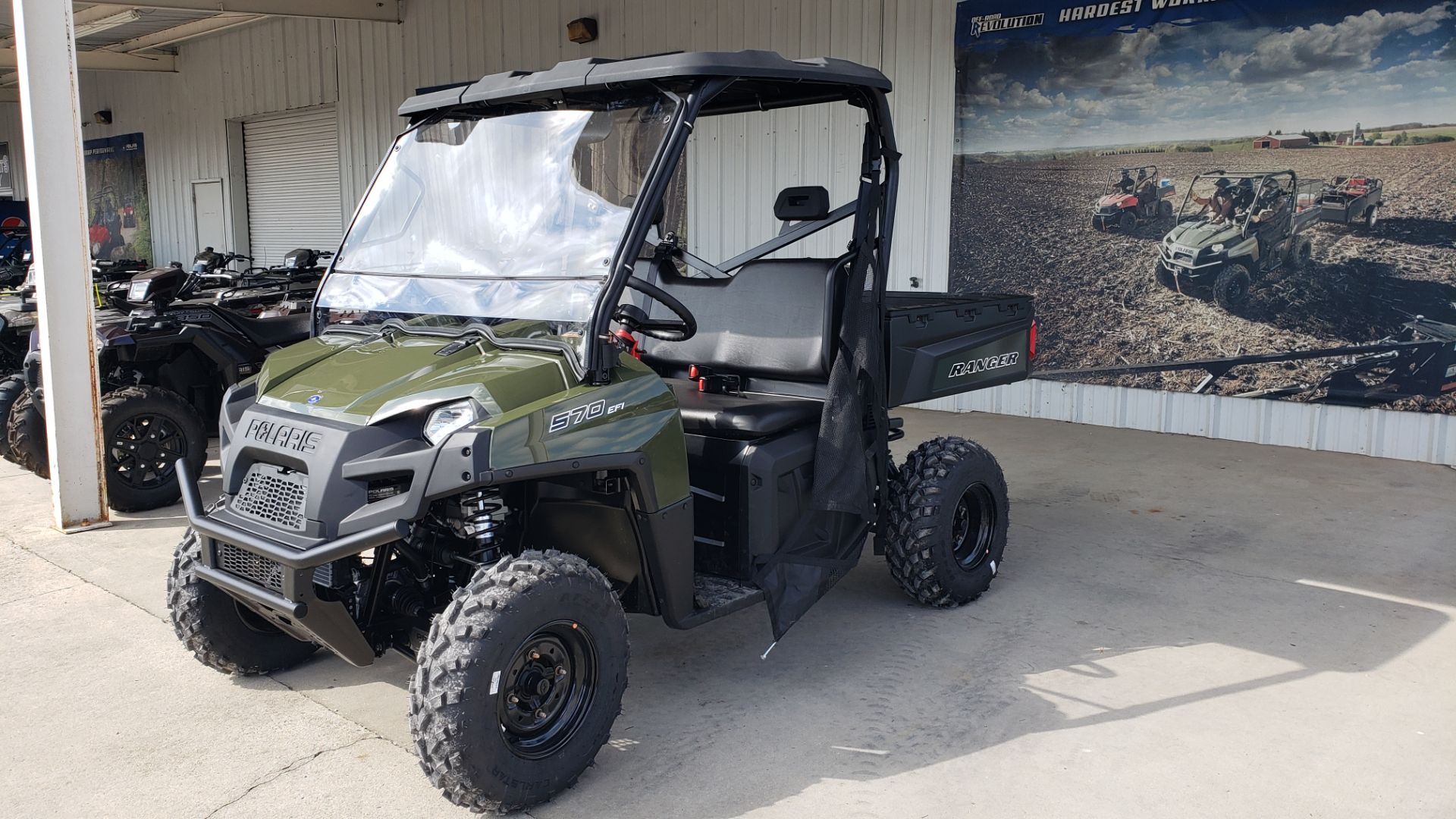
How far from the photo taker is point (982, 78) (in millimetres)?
8203

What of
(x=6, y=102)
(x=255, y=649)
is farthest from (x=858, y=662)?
(x=6, y=102)

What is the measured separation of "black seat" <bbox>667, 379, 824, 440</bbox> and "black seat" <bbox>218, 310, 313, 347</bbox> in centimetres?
332

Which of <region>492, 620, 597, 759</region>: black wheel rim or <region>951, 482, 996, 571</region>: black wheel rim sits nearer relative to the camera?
<region>492, 620, 597, 759</region>: black wheel rim

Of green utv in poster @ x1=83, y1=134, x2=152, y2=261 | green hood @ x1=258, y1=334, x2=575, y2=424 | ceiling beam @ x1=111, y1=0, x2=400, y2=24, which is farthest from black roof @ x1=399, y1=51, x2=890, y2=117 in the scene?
green utv in poster @ x1=83, y1=134, x2=152, y2=261

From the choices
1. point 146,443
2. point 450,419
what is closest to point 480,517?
point 450,419

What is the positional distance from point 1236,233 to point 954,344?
149 inches

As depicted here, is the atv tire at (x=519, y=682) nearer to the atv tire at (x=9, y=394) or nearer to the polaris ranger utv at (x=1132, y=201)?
the atv tire at (x=9, y=394)

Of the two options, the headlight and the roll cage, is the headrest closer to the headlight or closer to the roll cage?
the roll cage

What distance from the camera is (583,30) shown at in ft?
34.5

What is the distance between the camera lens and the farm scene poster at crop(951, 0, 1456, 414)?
261 inches

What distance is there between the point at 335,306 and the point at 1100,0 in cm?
588

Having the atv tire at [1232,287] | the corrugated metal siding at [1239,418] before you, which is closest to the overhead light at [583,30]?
the corrugated metal siding at [1239,418]

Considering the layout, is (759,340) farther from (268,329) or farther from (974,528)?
(268,329)

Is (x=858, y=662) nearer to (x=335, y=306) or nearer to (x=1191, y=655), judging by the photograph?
(x=1191, y=655)
